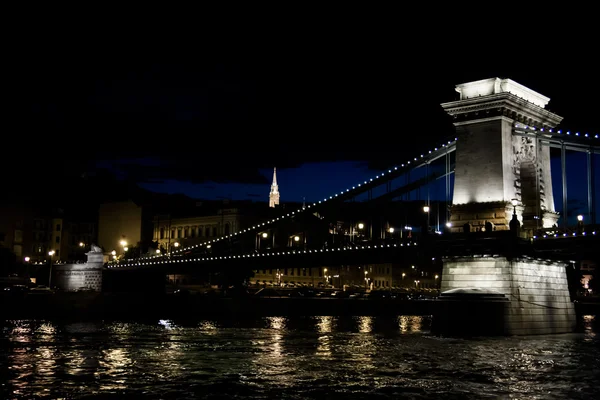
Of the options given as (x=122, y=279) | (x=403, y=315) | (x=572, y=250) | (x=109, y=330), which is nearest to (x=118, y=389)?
(x=109, y=330)

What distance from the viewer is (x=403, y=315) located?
247ft

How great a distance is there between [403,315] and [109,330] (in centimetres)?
3742

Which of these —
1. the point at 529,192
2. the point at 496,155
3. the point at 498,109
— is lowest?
the point at 529,192

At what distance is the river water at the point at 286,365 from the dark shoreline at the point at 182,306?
7409 mm

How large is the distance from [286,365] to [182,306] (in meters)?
36.5

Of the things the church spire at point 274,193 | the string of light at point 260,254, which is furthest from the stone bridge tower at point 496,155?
the church spire at point 274,193

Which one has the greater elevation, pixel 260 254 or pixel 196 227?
pixel 196 227

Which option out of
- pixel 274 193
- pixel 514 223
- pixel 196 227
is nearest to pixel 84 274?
pixel 196 227

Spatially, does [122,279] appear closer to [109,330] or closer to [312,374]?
[109,330]

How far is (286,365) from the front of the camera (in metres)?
28.5

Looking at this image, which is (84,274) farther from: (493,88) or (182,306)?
(493,88)

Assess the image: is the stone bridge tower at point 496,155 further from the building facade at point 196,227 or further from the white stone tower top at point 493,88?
the building facade at point 196,227

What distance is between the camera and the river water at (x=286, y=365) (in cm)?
2253

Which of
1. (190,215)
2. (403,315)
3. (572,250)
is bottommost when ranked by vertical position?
(403,315)
